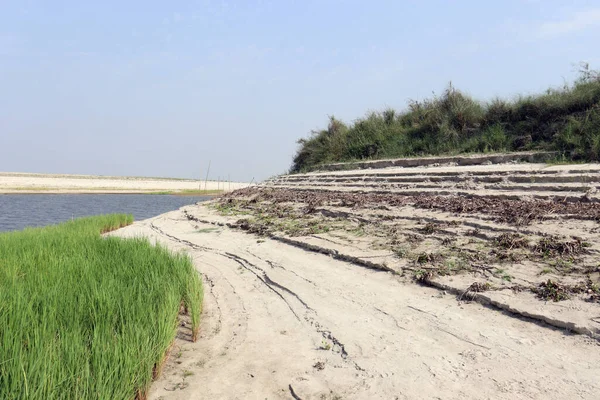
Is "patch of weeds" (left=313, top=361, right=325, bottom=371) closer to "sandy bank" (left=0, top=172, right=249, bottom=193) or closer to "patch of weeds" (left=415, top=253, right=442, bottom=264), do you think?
"patch of weeds" (left=415, top=253, right=442, bottom=264)

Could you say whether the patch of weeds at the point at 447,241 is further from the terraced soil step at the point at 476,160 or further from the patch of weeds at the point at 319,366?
the terraced soil step at the point at 476,160

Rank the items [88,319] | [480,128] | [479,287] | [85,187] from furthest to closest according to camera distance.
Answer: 1. [85,187]
2. [480,128]
3. [479,287]
4. [88,319]

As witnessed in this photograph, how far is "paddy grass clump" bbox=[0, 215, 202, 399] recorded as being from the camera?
77.9 inches

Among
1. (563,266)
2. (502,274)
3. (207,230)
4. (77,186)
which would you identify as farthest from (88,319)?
(77,186)

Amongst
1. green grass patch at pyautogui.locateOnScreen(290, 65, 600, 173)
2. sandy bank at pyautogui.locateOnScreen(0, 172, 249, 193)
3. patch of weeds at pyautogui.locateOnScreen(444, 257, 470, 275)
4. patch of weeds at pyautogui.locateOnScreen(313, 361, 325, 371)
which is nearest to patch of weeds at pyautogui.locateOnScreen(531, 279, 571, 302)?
patch of weeds at pyautogui.locateOnScreen(444, 257, 470, 275)

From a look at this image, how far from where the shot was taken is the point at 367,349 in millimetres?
2959

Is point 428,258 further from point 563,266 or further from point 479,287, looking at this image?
point 563,266

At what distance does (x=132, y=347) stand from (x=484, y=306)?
2.39 m

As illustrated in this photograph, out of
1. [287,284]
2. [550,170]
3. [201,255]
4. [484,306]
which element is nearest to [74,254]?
[201,255]

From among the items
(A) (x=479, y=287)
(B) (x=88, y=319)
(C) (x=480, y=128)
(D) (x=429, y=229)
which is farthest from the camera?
(C) (x=480, y=128)

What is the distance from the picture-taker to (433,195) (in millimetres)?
6992

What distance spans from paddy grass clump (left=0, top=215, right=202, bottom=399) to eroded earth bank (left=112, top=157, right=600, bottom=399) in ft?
1.02

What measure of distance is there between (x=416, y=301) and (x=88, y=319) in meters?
2.31

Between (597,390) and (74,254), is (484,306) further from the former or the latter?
(74,254)
